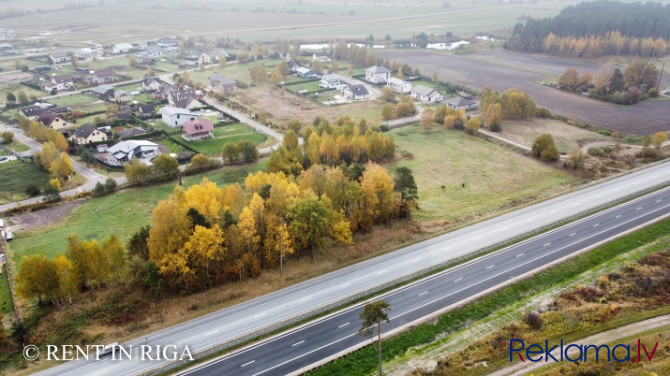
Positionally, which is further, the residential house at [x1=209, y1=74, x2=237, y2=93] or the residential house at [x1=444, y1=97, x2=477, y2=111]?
the residential house at [x1=209, y1=74, x2=237, y2=93]

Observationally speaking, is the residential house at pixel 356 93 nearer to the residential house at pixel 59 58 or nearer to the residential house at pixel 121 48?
the residential house at pixel 121 48

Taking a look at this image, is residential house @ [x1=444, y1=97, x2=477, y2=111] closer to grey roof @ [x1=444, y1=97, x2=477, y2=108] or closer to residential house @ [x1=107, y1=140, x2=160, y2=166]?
grey roof @ [x1=444, y1=97, x2=477, y2=108]

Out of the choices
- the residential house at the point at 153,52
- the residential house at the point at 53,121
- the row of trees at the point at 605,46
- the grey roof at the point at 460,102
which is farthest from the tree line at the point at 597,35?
the residential house at the point at 53,121

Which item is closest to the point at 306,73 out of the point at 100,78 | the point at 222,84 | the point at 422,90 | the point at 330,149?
the point at 222,84

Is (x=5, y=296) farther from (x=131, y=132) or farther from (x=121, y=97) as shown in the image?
(x=121, y=97)

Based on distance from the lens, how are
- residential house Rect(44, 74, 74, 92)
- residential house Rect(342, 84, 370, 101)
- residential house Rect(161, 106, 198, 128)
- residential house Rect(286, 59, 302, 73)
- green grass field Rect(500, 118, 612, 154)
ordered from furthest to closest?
residential house Rect(286, 59, 302, 73) < residential house Rect(44, 74, 74, 92) < residential house Rect(342, 84, 370, 101) < residential house Rect(161, 106, 198, 128) < green grass field Rect(500, 118, 612, 154)

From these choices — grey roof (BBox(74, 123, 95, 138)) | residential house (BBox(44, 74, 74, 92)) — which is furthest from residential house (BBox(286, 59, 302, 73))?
grey roof (BBox(74, 123, 95, 138))

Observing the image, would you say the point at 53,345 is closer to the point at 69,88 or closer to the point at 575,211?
the point at 575,211

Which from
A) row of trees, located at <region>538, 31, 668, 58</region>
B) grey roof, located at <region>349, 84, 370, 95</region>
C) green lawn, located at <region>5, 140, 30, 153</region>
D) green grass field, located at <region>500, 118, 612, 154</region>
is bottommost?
green lawn, located at <region>5, 140, 30, 153</region>
